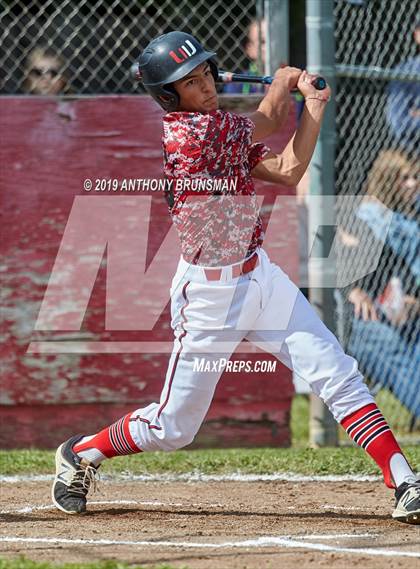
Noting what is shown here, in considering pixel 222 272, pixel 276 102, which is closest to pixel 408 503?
pixel 222 272

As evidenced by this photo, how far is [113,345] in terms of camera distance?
23.2 ft

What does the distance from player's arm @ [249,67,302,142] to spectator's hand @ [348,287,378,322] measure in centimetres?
310

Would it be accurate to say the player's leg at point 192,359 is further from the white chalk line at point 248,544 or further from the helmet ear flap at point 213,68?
the helmet ear flap at point 213,68

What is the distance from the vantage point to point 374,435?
4625 mm

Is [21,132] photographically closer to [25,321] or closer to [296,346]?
[25,321]

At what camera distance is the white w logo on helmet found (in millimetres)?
4641

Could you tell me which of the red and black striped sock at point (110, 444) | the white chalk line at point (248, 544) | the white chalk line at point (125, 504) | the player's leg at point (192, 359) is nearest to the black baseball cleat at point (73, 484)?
the red and black striped sock at point (110, 444)

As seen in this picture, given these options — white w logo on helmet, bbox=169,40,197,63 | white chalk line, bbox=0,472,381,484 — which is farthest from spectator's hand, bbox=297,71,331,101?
white chalk line, bbox=0,472,381,484

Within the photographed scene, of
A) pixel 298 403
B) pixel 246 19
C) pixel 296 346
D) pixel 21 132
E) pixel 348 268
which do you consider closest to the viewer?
pixel 296 346

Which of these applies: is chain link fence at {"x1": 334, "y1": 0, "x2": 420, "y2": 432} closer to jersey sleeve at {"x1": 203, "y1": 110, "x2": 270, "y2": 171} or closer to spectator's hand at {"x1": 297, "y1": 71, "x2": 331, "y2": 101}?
spectator's hand at {"x1": 297, "y1": 71, "x2": 331, "y2": 101}

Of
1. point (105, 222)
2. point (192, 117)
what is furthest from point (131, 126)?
point (192, 117)

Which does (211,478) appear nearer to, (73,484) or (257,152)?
(73,484)

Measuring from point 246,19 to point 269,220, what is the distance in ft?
6.75

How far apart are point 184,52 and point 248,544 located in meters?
1.94
